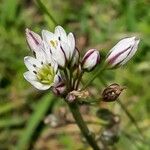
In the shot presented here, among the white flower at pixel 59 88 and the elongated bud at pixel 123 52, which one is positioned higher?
the white flower at pixel 59 88

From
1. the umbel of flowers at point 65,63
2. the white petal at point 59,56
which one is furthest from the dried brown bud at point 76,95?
the white petal at point 59,56

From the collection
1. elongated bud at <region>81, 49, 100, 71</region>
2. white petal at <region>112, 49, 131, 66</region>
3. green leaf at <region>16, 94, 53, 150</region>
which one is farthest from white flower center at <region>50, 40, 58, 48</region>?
green leaf at <region>16, 94, 53, 150</region>

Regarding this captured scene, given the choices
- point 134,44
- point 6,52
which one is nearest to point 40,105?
point 6,52

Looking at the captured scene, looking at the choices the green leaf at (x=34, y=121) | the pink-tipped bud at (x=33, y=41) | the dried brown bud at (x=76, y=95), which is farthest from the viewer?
the green leaf at (x=34, y=121)

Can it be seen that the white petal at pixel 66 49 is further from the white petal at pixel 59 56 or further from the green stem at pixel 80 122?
the green stem at pixel 80 122

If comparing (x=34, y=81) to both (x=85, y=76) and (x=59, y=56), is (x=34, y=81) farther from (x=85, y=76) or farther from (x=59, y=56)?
(x=85, y=76)

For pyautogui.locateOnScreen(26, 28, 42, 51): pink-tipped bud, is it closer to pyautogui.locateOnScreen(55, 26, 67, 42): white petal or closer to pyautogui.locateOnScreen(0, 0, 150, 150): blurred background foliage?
pyautogui.locateOnScreen(55, 26, 67, 42): white petal
